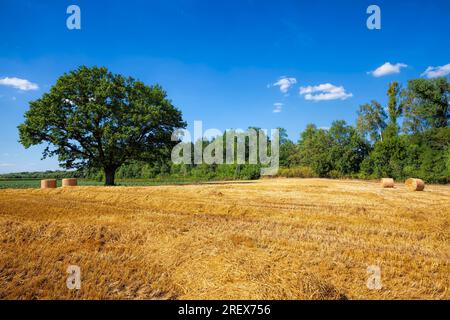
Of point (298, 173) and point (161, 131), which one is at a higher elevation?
point (161, 131)

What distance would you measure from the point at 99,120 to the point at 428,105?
169 ft

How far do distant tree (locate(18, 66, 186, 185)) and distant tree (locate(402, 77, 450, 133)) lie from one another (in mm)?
43449

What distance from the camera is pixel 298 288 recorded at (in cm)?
389

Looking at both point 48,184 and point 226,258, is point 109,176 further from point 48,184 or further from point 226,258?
point 226,258

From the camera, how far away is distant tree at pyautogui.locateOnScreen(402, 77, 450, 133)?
44500mm

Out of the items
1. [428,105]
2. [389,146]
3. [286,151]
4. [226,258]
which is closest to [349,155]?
[389,146]

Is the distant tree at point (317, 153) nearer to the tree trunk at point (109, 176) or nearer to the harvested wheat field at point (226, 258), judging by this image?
the tree trunk at point (109, 176)

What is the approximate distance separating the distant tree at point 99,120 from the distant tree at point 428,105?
143ft

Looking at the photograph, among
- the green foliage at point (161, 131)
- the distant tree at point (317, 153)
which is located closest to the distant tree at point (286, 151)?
the distant tree at point (317, 153)

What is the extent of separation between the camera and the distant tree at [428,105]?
146ft

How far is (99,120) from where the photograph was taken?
26016 mm
